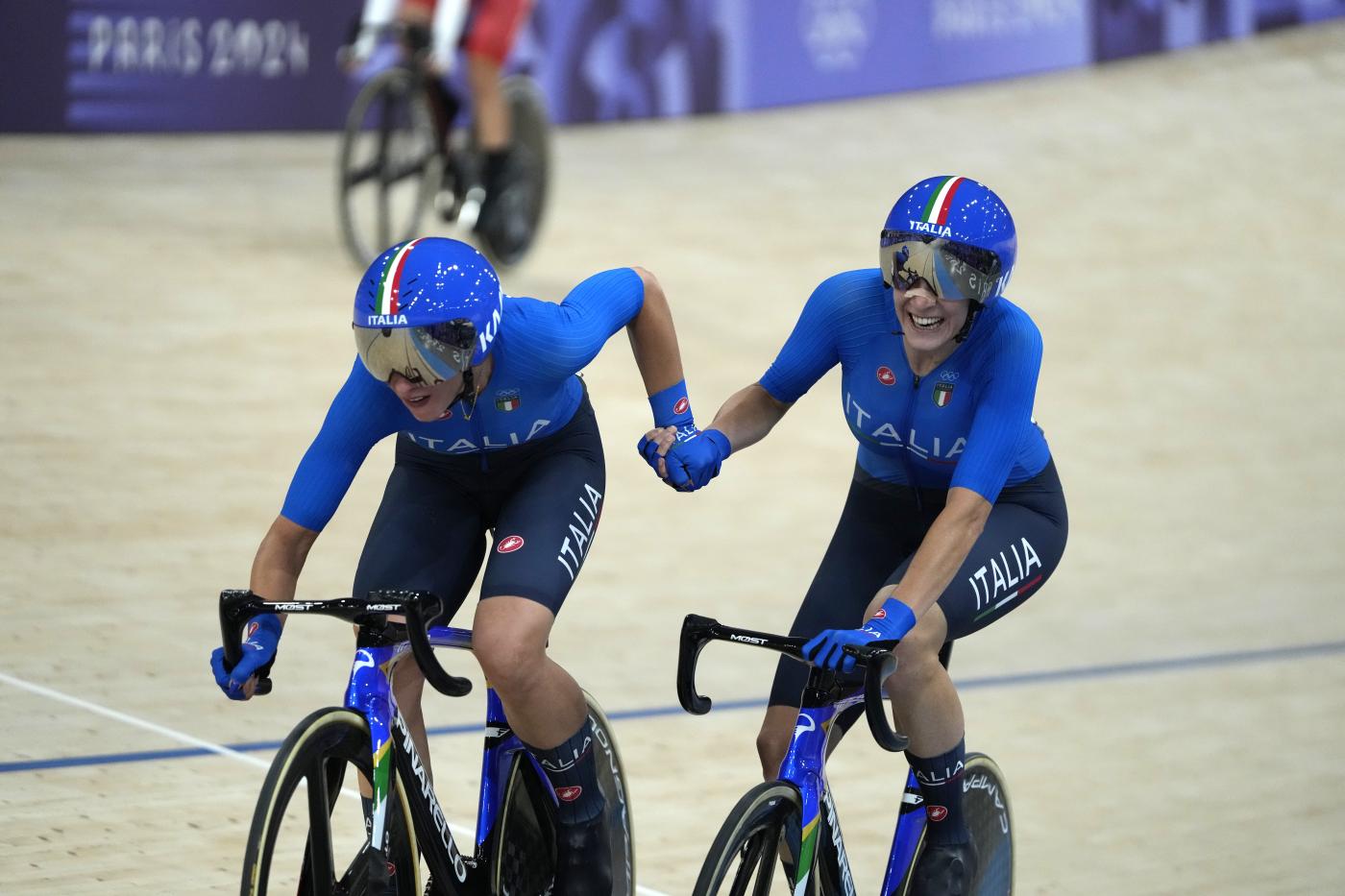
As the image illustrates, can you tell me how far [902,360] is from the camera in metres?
3.31

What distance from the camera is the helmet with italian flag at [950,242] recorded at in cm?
314

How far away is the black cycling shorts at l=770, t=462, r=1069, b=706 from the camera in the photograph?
3355mm

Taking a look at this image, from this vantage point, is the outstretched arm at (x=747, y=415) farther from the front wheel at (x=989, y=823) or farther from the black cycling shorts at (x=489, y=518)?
the front wheel at (x=989, y=823)

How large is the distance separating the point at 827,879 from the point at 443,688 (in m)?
0.68

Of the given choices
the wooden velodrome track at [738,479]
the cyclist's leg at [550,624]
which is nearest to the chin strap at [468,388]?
the cyclist's leg at [550,624]

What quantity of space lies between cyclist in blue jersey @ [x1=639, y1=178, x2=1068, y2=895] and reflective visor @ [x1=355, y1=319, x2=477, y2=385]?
481 millimetres

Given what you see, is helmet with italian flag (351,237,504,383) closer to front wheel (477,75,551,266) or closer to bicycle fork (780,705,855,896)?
bicycle fork (780,705,855,896)

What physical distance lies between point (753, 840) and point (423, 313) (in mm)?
913

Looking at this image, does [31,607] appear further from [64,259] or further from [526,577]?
[64,259]

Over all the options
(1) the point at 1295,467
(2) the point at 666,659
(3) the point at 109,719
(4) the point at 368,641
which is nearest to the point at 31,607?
(3) the point at 109,719

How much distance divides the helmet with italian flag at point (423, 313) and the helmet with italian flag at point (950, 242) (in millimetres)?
642

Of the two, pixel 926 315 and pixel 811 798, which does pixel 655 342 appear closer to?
pixel 926 315

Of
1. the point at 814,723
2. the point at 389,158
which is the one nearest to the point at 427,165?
the point at 389,158

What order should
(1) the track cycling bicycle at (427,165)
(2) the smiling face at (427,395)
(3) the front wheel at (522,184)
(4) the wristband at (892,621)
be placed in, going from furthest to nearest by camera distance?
(3) the front wheel at (522,184) → (1) the track cycling bicycle at (427,165) → (2) the smiling face at (427,395) → (4) the wristband at (892,621)
